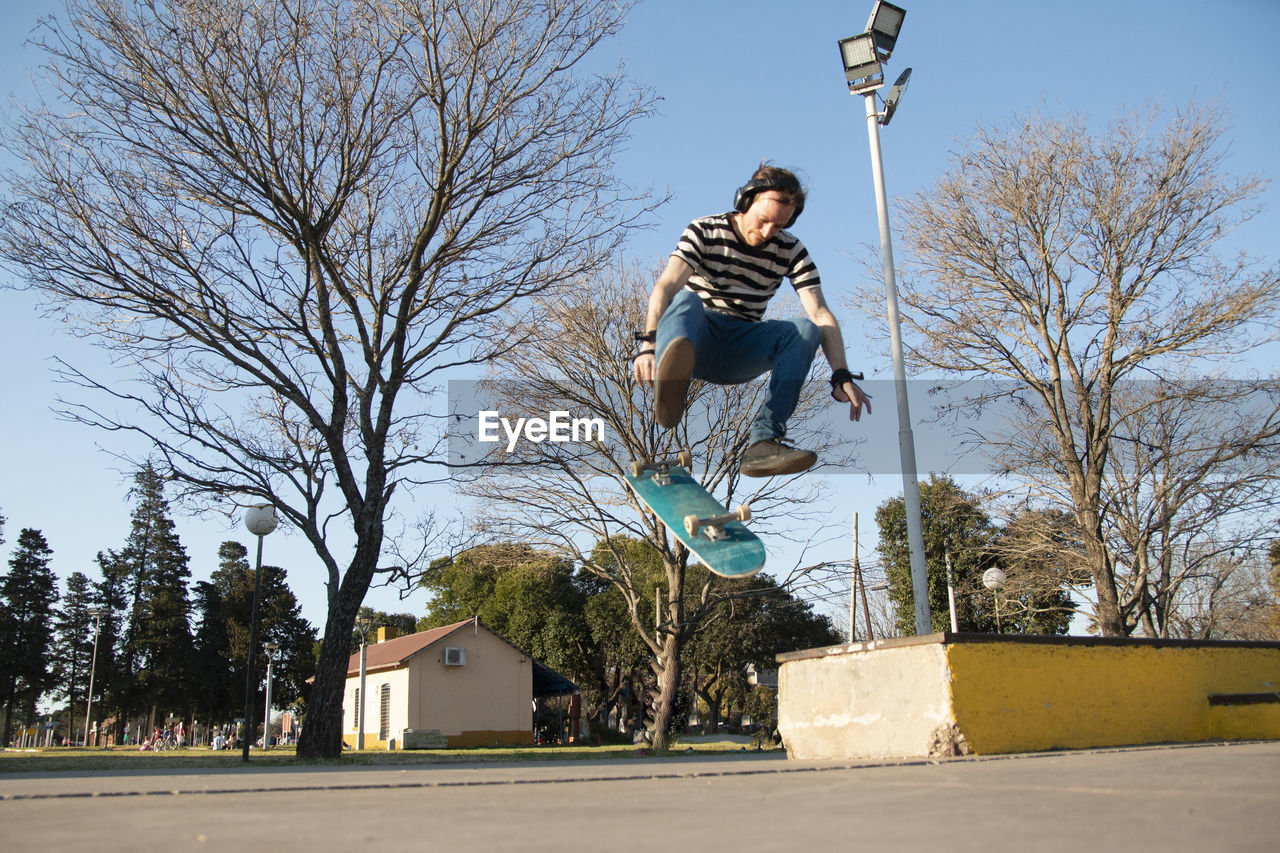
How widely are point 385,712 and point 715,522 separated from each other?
94.9 feet

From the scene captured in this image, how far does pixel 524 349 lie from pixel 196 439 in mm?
6497

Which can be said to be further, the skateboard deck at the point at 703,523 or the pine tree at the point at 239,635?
the pine tree at the point at 239,635

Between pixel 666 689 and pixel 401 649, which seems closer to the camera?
pixel 666 689

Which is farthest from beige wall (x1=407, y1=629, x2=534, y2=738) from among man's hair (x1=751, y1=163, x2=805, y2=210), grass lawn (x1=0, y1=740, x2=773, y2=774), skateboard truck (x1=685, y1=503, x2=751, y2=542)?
man's hair (x1=751, y1=163, x2=805, y2=210)

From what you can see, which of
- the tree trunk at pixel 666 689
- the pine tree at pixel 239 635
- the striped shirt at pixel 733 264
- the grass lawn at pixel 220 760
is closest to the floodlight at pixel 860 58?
the striped shirt at pixel 733 264

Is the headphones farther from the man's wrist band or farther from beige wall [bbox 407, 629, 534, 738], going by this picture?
beige wall [bbox 407, 629, 534, 738]

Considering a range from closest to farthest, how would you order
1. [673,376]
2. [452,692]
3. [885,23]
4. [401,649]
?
[673,376]
[885,23]
[452,692]
[401,649]

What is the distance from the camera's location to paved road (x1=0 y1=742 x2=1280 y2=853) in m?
1.75

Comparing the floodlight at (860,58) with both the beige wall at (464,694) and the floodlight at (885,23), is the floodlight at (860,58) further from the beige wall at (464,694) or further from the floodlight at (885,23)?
the beige wall at (464,694)

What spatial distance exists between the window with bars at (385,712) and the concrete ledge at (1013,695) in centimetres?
2663

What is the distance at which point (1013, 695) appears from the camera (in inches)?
210

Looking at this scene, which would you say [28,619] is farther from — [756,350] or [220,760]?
[756,350]

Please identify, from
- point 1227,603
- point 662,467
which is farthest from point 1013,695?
point 1227,603

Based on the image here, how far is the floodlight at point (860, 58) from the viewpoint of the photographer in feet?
36.7
